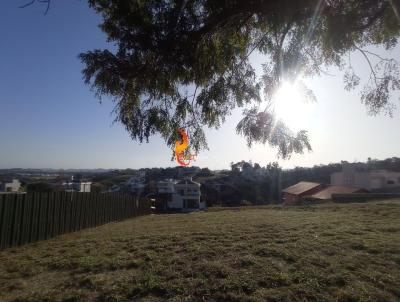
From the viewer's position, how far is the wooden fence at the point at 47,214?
974 centimetres

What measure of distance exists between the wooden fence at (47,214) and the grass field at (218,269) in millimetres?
1320

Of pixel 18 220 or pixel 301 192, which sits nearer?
pixel 18 220

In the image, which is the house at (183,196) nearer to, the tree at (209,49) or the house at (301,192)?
the house at (301,192)

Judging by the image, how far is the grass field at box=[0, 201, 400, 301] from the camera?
472cm

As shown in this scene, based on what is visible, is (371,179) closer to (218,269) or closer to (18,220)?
(18,220)

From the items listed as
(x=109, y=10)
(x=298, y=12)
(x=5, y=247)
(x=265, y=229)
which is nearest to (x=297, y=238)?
(x=265, y=229)

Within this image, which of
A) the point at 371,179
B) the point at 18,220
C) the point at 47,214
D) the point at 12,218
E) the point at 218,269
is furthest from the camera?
the point at 371,179

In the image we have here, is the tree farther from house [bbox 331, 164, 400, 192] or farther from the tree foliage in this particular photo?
house [bbox 331, 164, 400, 192]

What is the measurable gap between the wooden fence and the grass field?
4.33ft

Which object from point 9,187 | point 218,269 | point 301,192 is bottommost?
point 218,269

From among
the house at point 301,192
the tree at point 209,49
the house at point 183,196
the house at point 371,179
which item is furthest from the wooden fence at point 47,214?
the house at point 371,179

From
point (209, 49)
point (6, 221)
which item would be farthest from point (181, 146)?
point (6, 221)

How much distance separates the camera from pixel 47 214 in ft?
37.2

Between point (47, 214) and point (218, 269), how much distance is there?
25.4ft
